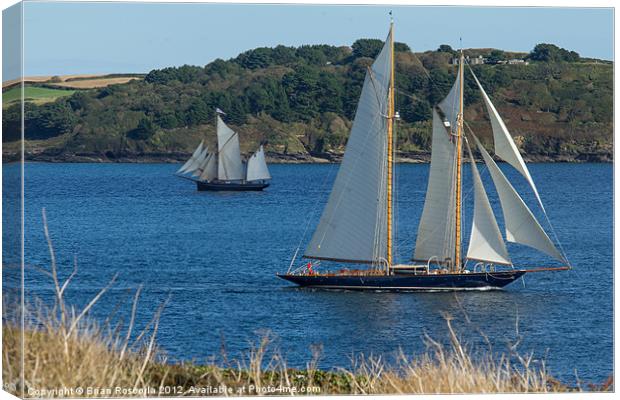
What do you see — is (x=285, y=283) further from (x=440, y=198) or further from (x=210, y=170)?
(x=210, y=170)

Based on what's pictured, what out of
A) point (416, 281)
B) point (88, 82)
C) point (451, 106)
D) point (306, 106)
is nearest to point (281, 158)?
point (306, 106)

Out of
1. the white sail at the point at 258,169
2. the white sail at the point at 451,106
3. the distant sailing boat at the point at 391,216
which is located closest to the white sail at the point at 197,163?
the white sail at the point at 258,169

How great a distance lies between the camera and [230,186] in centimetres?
10650

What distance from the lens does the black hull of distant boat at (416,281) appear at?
149 ft

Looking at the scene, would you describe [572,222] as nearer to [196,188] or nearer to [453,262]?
[453,262]

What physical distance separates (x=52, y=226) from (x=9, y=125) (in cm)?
5204

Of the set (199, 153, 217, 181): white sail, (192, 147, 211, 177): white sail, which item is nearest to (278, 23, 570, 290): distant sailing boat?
(192, 147, 211, 177): white sail

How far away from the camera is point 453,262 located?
46219 millimetres

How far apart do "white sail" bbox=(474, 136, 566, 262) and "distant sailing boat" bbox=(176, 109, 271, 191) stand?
200 feet

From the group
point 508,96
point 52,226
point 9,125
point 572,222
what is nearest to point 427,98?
point 508,96

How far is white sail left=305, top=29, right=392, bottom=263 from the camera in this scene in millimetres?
43281

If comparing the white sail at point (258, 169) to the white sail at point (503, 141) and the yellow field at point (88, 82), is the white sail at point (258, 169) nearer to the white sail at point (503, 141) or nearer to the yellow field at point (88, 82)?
the yellow field at point (88, 82)

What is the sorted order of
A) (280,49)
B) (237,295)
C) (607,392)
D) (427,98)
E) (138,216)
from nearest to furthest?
(607,392)
(237,295)
(427,98)
(280,49)
(138,216)

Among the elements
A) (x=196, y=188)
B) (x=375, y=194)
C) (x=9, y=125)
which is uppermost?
(x=9, y=125)
